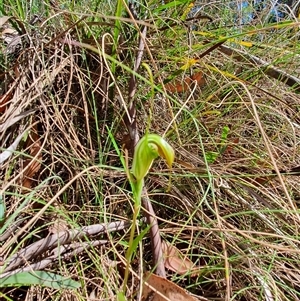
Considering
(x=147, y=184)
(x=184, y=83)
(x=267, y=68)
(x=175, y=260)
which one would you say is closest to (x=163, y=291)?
(x=175, y=260)

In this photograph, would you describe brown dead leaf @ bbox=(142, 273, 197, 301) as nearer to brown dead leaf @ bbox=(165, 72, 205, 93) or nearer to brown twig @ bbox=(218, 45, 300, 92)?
brown dead leaf @ bbox=(165, 72, 205, 93)

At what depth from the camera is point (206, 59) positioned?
1.04m

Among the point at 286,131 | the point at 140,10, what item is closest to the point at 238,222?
the point at 286,131

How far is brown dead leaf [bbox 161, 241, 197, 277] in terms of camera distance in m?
0.71

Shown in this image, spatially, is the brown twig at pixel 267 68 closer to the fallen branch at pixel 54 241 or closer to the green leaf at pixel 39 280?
the fallen branch at pixel 54 241

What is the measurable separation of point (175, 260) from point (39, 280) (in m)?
0.23

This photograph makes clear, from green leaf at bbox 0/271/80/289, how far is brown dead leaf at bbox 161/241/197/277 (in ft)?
0.53

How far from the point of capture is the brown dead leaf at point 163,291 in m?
0.62

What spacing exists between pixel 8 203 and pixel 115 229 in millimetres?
183

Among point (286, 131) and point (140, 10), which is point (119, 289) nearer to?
point (286, 131)

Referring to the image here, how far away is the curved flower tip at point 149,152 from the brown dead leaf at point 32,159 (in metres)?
0.32

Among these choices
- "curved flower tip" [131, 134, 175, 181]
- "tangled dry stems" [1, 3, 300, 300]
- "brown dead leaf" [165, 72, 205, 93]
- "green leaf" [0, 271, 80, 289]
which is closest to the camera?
"curved flower tip" [131, 134, 175, 181]

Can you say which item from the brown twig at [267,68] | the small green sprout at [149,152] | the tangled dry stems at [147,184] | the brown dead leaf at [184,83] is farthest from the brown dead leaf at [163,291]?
the brown twig at [267,68]

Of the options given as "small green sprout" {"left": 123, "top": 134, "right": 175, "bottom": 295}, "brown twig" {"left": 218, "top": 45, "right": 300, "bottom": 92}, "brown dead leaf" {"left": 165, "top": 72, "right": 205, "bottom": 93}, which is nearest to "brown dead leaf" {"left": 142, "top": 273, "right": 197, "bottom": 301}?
"small green sprout" {"left": 123, "top": 134, "right": 175, "bottom": 295}
